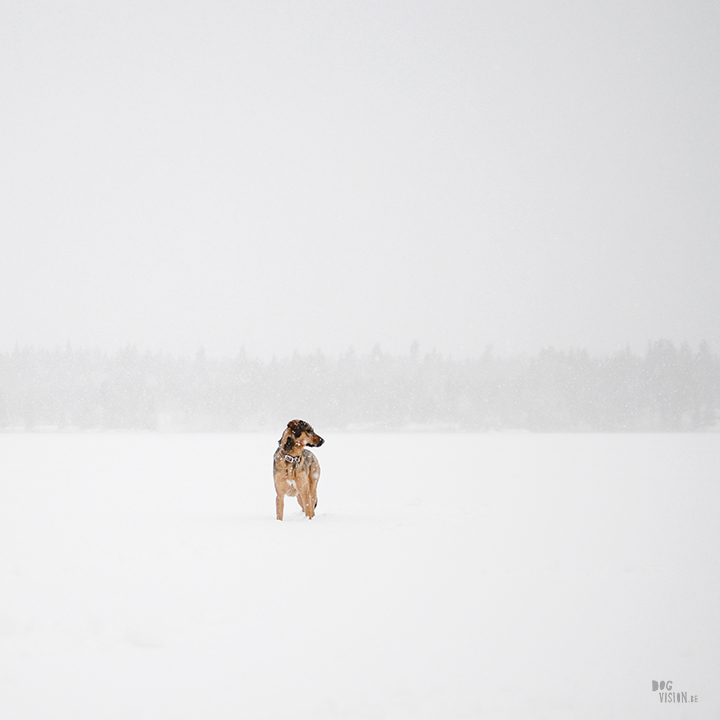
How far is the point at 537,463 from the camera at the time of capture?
96.0ft

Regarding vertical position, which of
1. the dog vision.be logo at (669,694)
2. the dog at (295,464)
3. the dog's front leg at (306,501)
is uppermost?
the dog at (295,464)

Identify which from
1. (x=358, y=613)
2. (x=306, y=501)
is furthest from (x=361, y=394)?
(x=358, y=613)

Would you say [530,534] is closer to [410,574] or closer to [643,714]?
[410,574]

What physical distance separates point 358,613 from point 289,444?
6083mm

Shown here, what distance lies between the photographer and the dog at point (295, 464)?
12.2m

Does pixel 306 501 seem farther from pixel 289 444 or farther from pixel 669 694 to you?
pixel 669 694

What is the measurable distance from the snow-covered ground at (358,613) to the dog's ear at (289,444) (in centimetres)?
140

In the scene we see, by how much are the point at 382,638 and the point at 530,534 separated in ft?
19.9

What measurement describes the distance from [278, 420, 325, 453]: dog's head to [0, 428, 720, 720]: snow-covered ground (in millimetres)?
1456

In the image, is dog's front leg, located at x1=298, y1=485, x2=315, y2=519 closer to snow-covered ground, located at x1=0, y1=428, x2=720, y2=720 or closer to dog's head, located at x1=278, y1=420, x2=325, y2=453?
snow-covered ground, located at x1=0, y1=428, x2=720, y2=720

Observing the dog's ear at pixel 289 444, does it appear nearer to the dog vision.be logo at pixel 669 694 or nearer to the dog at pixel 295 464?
the dog at pixel 295 464

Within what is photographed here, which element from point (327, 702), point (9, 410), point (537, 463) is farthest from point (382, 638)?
point (9, 410)

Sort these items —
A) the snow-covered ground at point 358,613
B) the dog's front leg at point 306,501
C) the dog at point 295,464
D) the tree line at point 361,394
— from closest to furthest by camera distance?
the snow-covered ground at point 358,613, the dog at point 295,464, the dog's front leg at point 306,501, the tree line at point 361,394

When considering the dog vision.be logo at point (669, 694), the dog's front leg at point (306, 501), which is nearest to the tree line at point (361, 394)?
the dog's front leg at point (306, 501)
